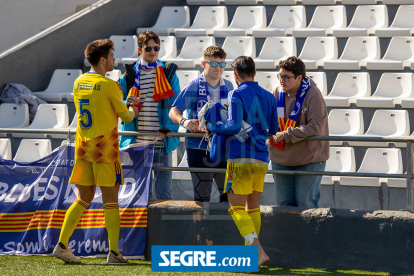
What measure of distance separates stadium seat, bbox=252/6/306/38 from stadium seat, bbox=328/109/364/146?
2.42 m


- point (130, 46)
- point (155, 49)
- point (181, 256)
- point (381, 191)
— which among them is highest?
point (130, 46)

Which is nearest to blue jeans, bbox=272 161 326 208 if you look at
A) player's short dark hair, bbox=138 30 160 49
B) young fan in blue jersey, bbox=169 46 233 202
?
young fan in blue jersey, bbox=169 46 233 202

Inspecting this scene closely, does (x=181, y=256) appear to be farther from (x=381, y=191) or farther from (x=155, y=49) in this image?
(x=381, y=191)

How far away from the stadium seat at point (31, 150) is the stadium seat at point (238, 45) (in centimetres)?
313

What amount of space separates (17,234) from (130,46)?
448 centimetres

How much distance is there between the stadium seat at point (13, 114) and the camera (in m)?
7.58

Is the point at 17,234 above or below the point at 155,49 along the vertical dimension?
below

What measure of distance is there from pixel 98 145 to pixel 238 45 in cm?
456

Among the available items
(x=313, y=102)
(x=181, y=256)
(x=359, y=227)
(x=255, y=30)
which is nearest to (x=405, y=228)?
(x=359, y=227)

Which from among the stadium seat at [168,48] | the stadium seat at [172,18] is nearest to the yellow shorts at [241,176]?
the stadium seat at [168,48]

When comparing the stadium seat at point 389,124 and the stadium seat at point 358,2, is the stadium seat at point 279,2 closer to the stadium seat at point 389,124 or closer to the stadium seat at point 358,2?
the stadium seat at point 358,2

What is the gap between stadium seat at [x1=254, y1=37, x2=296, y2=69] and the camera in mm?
8102

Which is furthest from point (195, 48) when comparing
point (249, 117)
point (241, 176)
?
point (241, 176)

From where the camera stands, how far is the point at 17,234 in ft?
16.1
